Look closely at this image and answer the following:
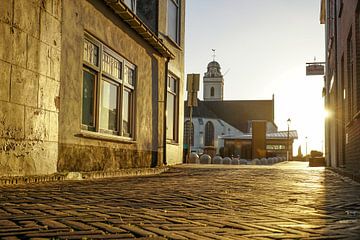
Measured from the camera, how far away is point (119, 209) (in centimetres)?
395

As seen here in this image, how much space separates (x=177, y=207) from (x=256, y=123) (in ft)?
87.2

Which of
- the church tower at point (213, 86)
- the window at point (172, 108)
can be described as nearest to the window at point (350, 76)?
the window at point (172, 108)

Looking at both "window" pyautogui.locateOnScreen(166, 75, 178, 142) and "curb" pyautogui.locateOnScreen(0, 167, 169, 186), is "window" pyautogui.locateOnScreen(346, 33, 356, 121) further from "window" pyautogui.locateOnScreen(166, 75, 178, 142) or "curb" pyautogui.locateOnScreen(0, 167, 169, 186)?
"window" pyautogui.locateOnScreen(166, 75, 178, 142)

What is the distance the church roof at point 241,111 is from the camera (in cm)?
8388

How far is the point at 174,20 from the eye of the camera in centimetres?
1586

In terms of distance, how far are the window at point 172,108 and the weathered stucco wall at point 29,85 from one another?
25.6 ft

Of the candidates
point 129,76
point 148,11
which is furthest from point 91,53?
point 148,11

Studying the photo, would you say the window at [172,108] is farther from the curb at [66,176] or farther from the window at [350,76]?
the window at [350,76]

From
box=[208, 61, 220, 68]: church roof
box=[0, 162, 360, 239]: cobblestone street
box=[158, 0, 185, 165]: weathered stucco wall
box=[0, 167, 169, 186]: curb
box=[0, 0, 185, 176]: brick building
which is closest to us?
box=[0, 162, 360, 239]: cobblestone street

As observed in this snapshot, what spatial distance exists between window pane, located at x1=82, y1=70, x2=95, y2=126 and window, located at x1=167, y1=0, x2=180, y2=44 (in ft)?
22.8

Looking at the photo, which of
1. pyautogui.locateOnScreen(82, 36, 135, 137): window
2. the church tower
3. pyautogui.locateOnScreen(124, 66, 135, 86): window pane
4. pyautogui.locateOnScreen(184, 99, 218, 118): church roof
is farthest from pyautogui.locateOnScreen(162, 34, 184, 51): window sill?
the church tower

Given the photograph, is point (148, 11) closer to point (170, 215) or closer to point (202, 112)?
point (170, 215)

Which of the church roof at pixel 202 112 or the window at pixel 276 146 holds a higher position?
the church roof at pixel 202 112

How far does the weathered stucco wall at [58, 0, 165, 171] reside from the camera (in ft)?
24.7
